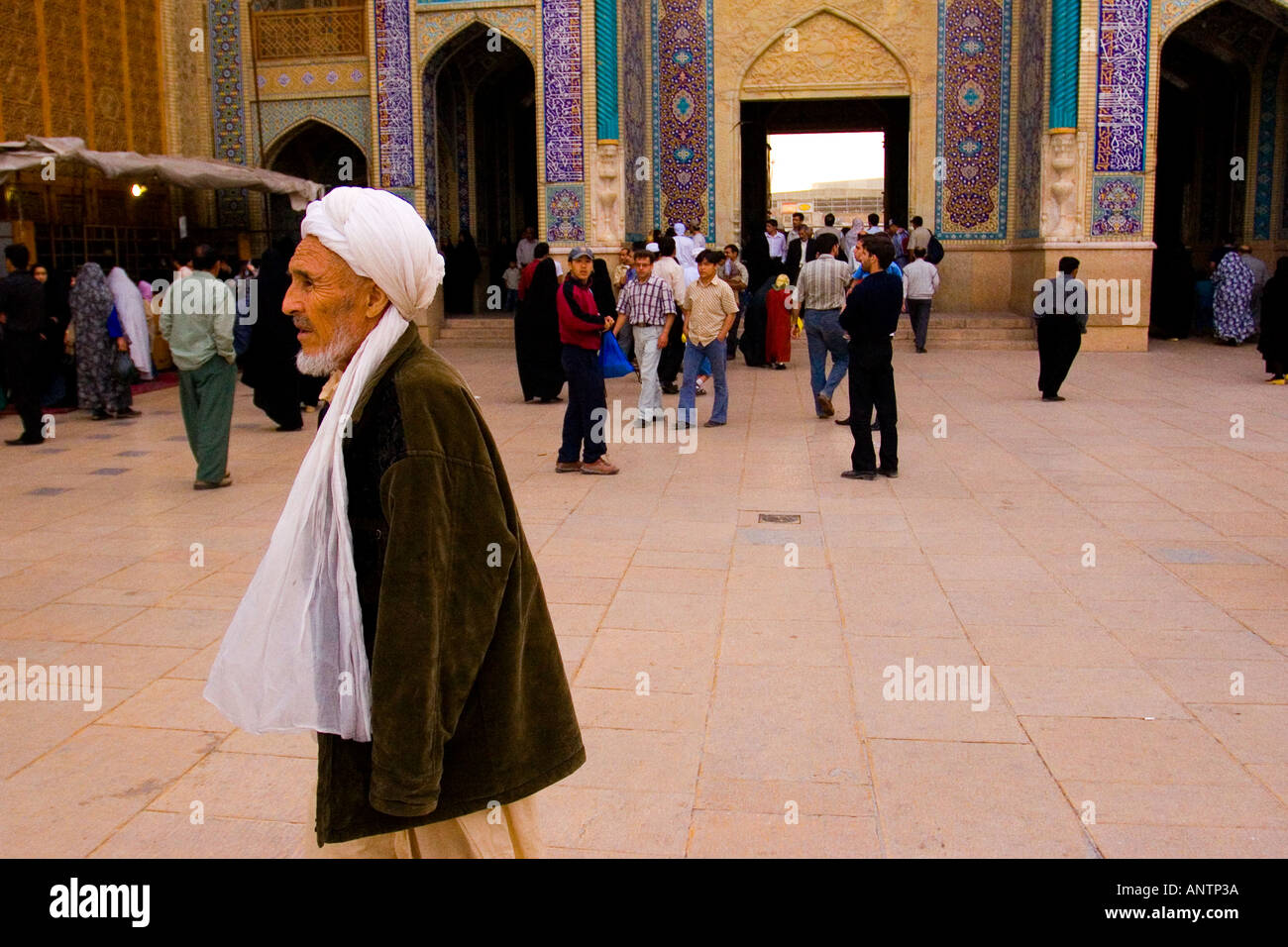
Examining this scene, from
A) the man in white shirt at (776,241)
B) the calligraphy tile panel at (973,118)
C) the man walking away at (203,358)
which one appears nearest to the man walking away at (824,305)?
the man walking away at (203,358)

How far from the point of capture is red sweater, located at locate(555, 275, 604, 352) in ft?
25.5

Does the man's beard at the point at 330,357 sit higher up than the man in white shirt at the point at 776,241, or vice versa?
the man in white shirt at the point at 776,241

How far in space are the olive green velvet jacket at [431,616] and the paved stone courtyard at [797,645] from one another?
1.15m

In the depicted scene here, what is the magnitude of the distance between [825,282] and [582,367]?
2.83 m

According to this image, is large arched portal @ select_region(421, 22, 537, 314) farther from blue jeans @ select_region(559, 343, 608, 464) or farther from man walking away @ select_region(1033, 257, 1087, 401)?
blue jeans @ select_region(559, 343, 608, 464)

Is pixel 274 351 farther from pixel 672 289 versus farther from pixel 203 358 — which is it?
pixel 672 289

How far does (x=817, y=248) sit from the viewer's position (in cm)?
1016

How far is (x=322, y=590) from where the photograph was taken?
198 centimetres

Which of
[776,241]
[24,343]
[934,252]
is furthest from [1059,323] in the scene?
[24,343]

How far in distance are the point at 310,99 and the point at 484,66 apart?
312cm

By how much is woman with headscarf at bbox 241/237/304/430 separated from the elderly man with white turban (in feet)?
24.6

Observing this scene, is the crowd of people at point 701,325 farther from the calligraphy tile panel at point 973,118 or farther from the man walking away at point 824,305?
the calligraphy tile panel at point 973,118

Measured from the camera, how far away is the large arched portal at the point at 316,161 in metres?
19.1

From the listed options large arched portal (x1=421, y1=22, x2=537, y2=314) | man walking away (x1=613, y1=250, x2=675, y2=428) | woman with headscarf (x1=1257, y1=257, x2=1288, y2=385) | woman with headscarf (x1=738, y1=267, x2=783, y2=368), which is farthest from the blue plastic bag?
large arched portal (x1=421, y1=22, x2=537, y2=314)
